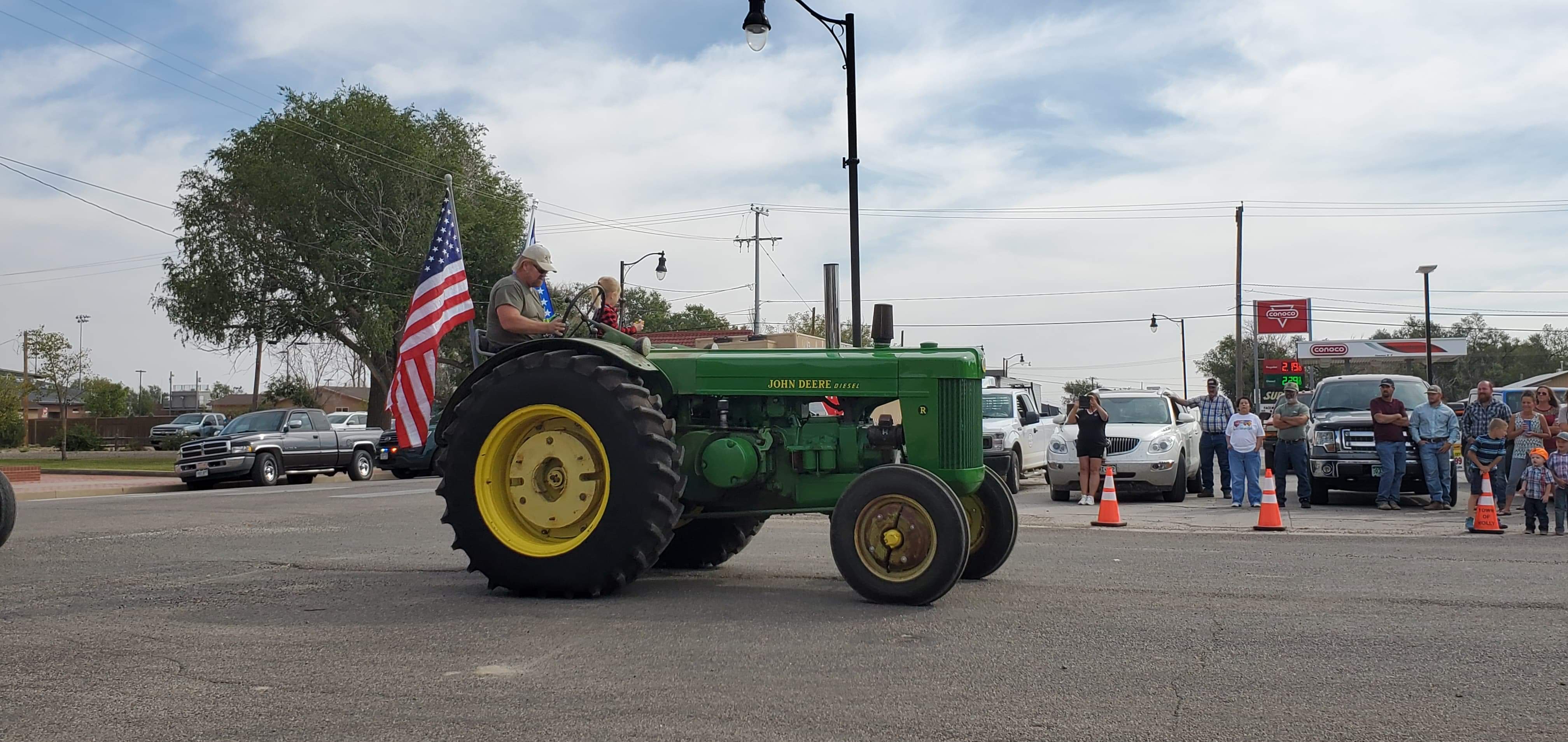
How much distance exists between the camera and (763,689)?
185 inches

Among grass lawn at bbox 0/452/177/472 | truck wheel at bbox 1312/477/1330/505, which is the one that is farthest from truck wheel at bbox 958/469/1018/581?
grass lawn at bbox 0/452/177/472

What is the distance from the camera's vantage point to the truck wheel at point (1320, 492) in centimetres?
1639

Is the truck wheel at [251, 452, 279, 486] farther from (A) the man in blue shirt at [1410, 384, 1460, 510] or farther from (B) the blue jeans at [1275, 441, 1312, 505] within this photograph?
(A) the man in blue shirt at [1410, 384, 1460, 510]

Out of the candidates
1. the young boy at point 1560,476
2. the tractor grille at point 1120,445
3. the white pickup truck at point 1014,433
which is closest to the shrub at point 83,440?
the white pickup truck at point 1014,433

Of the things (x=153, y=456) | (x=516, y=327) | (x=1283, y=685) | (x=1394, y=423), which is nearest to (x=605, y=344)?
(x=516, y=327)

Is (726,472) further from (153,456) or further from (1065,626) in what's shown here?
(153,456)

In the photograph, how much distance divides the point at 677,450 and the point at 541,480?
960 mm

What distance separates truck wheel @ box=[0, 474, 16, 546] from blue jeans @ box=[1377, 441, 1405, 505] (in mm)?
15124

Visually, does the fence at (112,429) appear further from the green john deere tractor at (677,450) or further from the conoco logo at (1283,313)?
the conoco logo at (1283,313)

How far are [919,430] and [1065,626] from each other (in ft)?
5.24

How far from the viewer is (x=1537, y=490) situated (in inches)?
459

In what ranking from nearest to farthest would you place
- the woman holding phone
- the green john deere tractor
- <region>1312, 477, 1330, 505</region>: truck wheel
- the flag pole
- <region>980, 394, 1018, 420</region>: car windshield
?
1. the green john deere tractor
2. the flag pole
3. the woman holding phone
4. <region>1312, 477, 1330, 505</region>: truck wheel
5. <region>980, 394, 1018, 420</region>: car windshield

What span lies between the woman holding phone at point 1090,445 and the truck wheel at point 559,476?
33.6 feet

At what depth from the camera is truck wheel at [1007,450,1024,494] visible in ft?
62.1
